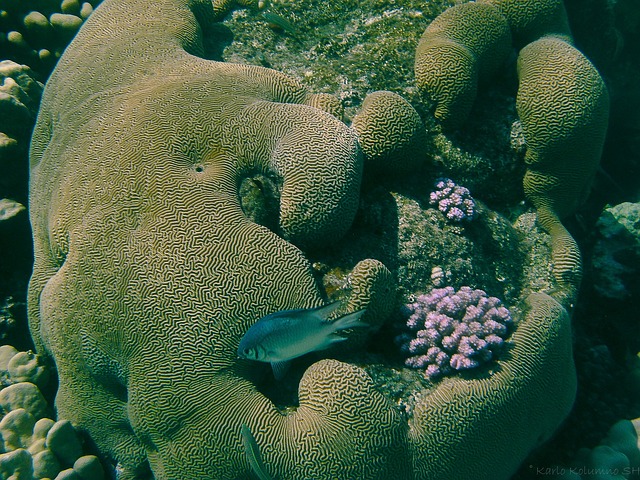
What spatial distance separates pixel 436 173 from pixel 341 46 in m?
1.98

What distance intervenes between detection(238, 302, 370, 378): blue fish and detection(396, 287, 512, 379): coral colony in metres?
1.21

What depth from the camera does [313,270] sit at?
138 inches

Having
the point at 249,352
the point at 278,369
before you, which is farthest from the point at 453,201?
the point at 249,352

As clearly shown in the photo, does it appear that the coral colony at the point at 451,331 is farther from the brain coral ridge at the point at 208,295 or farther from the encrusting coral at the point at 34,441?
the encrusting coral at the point at 34,441

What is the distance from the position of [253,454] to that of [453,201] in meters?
2.73

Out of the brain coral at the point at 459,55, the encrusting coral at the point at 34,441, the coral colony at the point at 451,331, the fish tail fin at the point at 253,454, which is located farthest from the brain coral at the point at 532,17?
the encrusting coral at the point at 34,441

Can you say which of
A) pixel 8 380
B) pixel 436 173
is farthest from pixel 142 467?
pixel 436 173

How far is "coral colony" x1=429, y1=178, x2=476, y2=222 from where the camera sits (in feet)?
12.6

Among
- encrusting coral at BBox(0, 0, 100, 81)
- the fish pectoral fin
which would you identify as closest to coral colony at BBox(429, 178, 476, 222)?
the fish pectoral fin

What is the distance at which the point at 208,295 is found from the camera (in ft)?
9.95

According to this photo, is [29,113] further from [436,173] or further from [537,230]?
[537,230]

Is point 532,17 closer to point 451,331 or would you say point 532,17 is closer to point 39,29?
point 451,331

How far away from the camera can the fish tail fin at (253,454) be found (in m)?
2.71

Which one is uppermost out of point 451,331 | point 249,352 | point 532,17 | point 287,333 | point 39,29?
point 532,17
